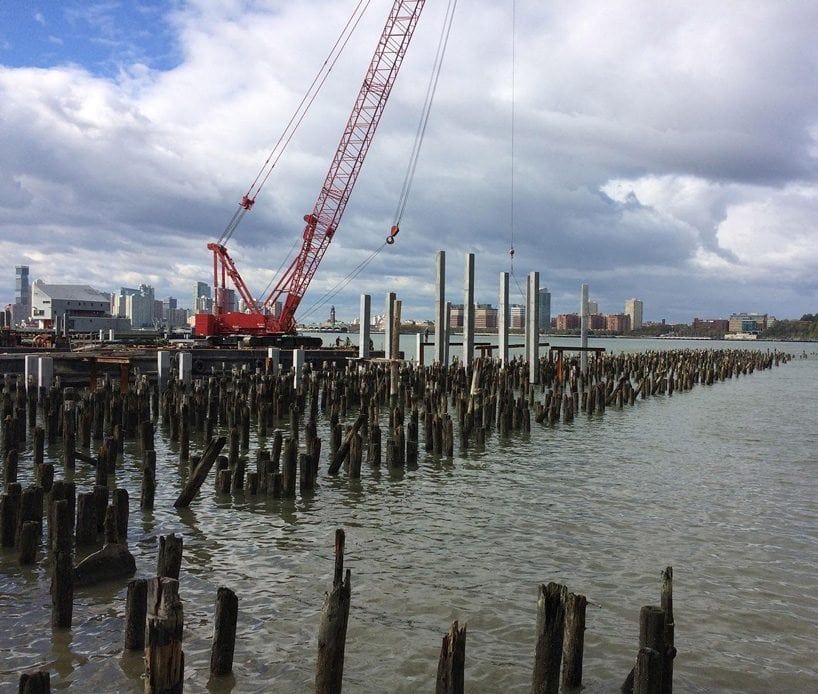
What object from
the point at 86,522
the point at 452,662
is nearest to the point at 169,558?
the point at 86,522

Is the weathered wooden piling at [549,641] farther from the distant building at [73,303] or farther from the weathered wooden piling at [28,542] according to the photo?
the distant building at [73,303]

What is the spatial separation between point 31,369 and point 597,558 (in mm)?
22193

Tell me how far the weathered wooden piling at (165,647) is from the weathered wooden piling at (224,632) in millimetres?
843

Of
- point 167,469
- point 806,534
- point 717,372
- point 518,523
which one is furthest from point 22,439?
point 717,372

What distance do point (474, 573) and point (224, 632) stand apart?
11.7 ft

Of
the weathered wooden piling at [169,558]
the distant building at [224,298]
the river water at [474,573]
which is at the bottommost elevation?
the river water at [474,573]

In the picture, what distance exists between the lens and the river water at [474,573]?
608cm

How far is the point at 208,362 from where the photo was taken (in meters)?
36.0

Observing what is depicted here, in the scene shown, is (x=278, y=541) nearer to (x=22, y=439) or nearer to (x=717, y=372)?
(x=22, y=439)

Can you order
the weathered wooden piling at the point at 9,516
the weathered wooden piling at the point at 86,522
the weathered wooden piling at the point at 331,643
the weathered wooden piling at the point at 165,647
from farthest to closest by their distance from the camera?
the weathered wooden piling at the point at 86,522 < the weathered wooden piling at the point at 9,516 < the weathered wooden piling at the point at 331,643 < the weathered wooden piling at the point at 165,647

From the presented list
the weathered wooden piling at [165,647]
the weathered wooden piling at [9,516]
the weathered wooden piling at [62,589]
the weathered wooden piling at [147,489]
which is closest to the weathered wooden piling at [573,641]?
the weathered wooden piling at [165,647]

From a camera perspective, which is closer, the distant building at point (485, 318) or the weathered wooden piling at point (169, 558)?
the weathered wooden piling at point (169, 558)

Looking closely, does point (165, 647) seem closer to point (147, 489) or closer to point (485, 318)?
point (147, 489)

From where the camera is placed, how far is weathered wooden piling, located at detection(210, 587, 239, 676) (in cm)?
547
